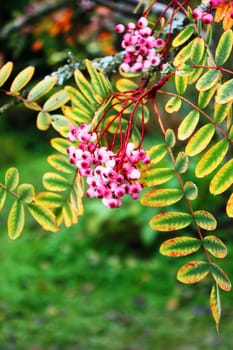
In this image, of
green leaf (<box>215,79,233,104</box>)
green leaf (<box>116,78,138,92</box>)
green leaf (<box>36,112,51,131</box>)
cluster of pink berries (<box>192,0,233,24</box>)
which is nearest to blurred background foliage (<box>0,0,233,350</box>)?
green leaf (<box>116,78,138,92</box>)

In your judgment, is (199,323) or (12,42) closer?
(12,42)

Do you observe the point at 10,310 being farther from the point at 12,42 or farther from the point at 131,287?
the point at 12,42

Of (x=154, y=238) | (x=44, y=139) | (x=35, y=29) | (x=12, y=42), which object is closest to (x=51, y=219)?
(x=12, y=42)

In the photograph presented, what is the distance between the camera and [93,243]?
12.1ft

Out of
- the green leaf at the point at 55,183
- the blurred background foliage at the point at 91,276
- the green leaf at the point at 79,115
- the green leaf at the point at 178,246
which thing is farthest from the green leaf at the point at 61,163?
the blurred background foliage at the point at 91,276

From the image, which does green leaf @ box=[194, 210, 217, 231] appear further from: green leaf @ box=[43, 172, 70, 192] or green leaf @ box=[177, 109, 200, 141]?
green leaf @ box=[43, 172, 70, 192]

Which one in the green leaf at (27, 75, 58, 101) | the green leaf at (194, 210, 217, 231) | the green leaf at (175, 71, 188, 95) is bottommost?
the green leaf at (194, 210, 217, 231)

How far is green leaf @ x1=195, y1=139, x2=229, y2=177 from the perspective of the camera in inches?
30.2

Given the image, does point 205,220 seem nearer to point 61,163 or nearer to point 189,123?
point 189,123

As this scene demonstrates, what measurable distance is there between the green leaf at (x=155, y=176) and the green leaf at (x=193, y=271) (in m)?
0.11

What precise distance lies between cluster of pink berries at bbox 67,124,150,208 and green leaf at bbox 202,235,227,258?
11cm

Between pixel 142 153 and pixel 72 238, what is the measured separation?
305cm

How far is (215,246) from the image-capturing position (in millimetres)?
771

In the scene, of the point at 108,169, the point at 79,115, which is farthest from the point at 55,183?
the point at 108,169
